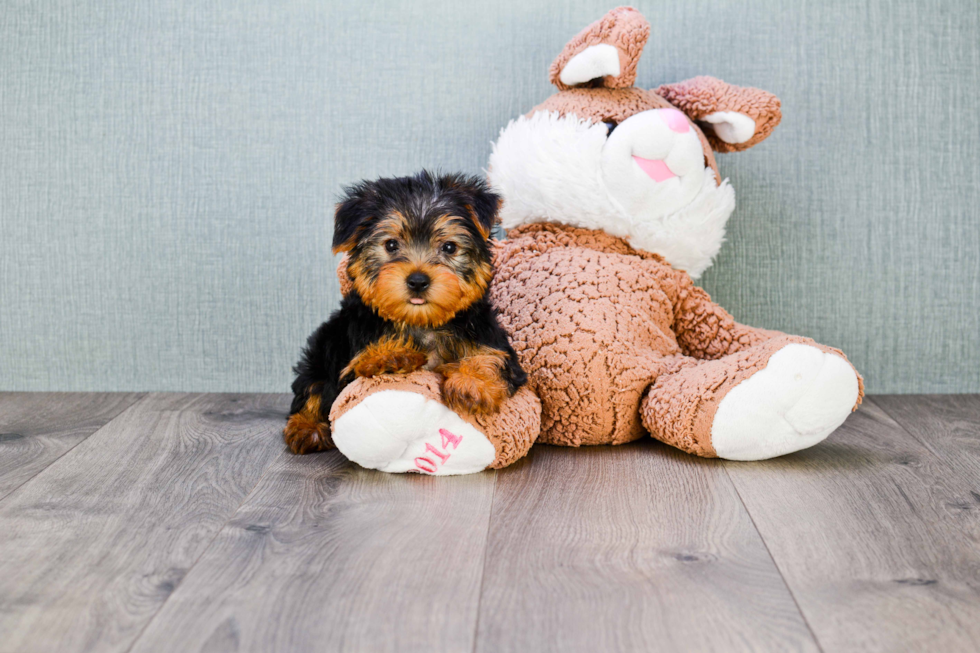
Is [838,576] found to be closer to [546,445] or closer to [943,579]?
[943,579]

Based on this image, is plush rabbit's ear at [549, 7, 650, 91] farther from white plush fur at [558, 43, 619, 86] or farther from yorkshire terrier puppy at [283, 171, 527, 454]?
yorkshire terrier puppy at [283, 171, 527, 454]

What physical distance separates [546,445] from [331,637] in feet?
3.37

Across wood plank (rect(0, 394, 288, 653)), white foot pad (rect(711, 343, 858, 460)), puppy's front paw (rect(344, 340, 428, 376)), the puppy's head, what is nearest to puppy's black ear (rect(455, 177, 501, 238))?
the puppy's head

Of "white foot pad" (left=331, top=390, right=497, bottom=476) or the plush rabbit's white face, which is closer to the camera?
"white foot pad" (left=331, top=390, right=497, bottom=476)

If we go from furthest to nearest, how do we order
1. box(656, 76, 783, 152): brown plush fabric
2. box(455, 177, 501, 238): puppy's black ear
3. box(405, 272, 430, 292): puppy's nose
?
box(656, 76, 783, 152): brown plush fabric, box(455, 177, 501, 238): puppy's black ear, box(405, 272, 430, 292): puppy's nose

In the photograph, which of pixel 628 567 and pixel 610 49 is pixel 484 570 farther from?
pixel 610 49

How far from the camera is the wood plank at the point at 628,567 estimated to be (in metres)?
1.11

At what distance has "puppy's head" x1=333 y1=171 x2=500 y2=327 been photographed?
161 cm

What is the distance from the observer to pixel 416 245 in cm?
165

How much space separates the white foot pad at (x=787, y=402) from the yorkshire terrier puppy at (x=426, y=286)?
19.5 inches

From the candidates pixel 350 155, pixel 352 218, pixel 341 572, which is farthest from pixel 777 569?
pixel 350 155

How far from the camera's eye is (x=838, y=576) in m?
1.28

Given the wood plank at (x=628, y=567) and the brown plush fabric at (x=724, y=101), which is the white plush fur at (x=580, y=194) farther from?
the wood plank at (x=628, y=567)

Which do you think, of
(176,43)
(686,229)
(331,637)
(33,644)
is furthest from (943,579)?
(176,43)
